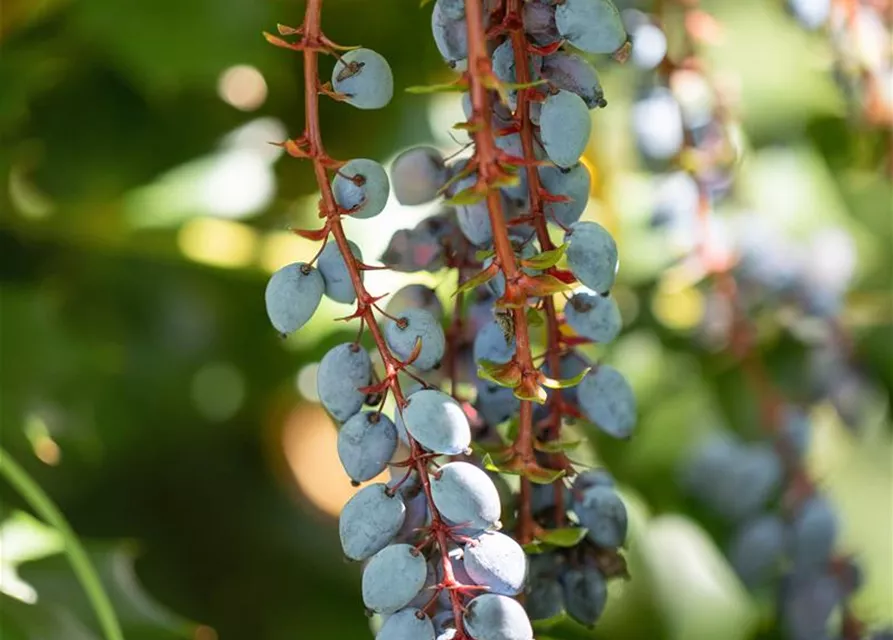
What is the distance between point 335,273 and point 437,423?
0.31ft

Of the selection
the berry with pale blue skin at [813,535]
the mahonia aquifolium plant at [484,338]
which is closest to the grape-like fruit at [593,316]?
the mahonia aquifolium plant at [484,338]

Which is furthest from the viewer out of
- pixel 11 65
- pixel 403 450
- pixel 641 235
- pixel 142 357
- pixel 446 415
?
pixel 142 357

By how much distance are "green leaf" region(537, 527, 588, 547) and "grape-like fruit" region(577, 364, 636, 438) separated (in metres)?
0.06

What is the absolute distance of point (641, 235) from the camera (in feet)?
3.32

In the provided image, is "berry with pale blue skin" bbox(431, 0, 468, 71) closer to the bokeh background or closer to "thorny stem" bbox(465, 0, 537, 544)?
"thorny stem" bbox(465, 0, 537, 544)

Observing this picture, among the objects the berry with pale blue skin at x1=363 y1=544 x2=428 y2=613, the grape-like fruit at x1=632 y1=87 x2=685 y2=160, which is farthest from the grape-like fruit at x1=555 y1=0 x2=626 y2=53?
the grape-like fruit at x1=632 y1=87 x2=685 y2=160

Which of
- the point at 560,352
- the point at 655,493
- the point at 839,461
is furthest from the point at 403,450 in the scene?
the point at 839,461

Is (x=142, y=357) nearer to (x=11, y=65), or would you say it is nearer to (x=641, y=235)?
(x=11, y=65)

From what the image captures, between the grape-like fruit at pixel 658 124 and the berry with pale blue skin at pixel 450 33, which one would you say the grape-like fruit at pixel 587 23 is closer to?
the berry with pale blue skin at pixel 450 33

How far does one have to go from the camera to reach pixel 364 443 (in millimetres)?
462

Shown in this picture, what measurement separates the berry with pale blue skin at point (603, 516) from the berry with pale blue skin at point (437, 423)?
0.34 feet

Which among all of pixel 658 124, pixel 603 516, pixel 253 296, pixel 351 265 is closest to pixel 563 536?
pixel 603 516

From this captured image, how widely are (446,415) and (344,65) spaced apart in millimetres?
160

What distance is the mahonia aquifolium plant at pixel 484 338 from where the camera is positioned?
0.43m
